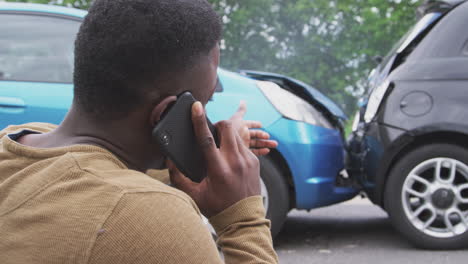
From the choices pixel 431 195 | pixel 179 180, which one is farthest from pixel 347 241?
pixel 179 180

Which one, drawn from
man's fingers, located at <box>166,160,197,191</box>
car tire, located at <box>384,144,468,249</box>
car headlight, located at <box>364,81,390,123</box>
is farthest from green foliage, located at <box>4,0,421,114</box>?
man's fingers, located at <box>166,160,197,191</box>

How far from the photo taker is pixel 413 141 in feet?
13.4

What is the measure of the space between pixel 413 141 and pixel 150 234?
3.34 m

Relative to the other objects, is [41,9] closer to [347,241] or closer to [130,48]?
[347,241]

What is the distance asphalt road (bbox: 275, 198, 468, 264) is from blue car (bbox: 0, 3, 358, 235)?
0.32 metres

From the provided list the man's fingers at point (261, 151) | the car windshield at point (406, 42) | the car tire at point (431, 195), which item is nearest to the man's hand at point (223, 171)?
the man's fingers at point (261, 151)

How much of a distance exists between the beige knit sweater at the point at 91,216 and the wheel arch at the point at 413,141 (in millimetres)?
3171

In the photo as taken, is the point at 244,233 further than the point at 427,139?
No

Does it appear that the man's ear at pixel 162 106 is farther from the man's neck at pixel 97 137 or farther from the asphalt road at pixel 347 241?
the asphalt road at pixel 347 241

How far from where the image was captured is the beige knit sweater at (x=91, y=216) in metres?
1.03

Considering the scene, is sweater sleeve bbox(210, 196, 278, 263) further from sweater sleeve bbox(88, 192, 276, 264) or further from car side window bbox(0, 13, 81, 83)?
car side window bbox(0, 13, 81, 83)

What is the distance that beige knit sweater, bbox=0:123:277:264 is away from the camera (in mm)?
1034

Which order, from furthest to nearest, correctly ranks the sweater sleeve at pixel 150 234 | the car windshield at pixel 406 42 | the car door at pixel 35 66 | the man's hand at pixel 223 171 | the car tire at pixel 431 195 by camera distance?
the car windshield at pixel 406 42
the car tire at pixel 431 195
the car door at pixel 35 66
the man's hand at pixel 223 171
the sweater sleeve at pixel 150 234

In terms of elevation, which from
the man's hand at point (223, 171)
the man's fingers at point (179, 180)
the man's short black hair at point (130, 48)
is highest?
the man's short black hair at point (130, 48)
